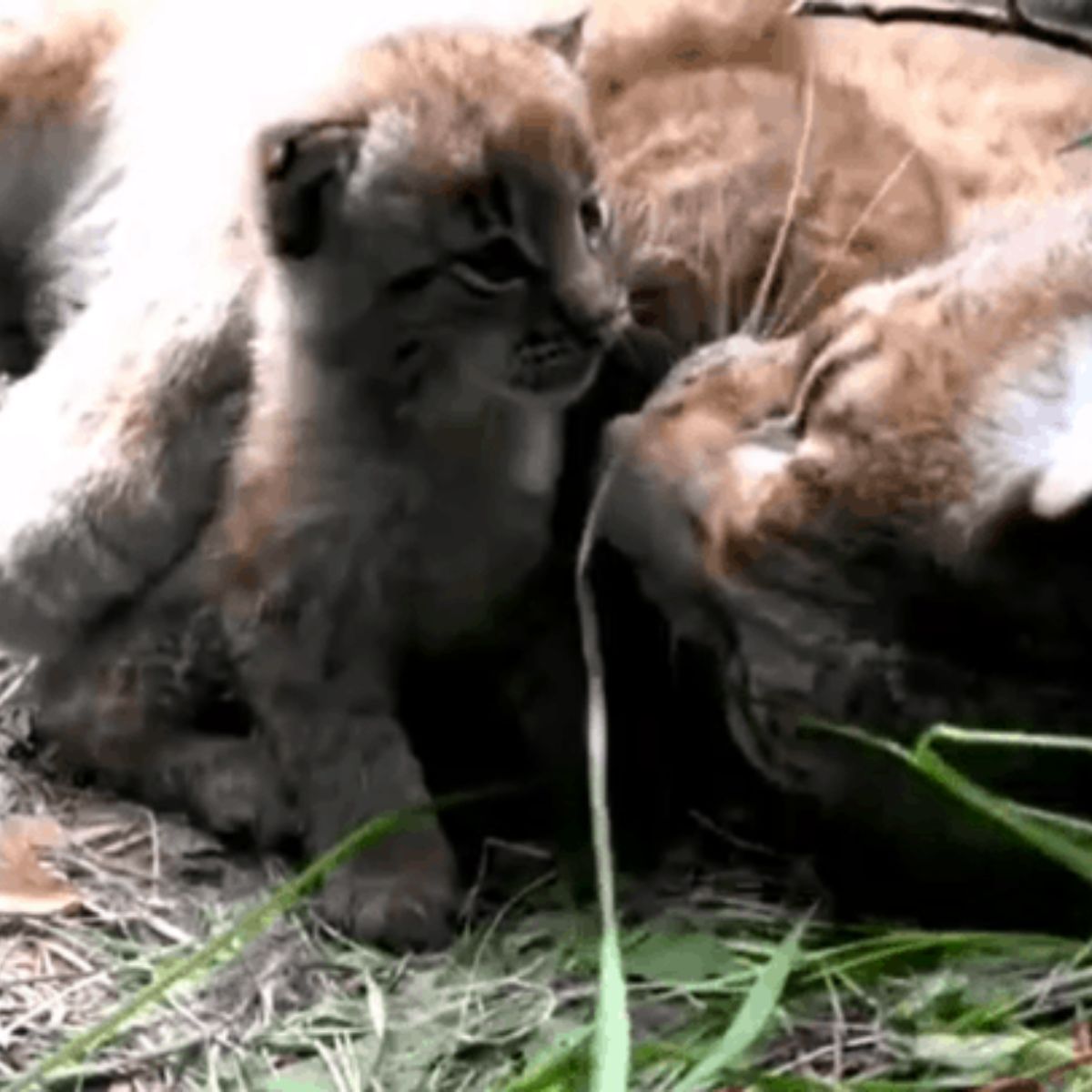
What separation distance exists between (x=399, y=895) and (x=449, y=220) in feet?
1.96

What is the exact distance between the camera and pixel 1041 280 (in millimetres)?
2029

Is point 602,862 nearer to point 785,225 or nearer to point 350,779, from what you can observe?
point 350,779

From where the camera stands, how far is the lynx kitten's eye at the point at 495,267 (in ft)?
6.62

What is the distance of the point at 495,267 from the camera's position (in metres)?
2.03

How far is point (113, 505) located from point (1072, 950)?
988mm

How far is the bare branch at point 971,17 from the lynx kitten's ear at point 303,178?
1.31 ft

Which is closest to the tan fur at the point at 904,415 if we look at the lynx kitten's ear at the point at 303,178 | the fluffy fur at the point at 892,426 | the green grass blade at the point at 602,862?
the fluffy fur at the point at 892,426

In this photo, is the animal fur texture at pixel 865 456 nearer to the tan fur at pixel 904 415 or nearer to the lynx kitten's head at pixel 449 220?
the tan fur at pixel 904 415

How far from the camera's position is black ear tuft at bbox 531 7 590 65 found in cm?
225

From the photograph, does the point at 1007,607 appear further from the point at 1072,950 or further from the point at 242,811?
A: the point at 242,811

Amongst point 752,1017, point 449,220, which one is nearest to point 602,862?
point 752,1017

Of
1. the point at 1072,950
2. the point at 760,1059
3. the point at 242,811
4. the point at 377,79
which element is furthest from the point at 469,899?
the point at 377,79

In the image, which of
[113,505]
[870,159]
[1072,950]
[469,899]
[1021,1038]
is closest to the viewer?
[1021,1038]

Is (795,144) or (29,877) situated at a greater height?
(795,144)
